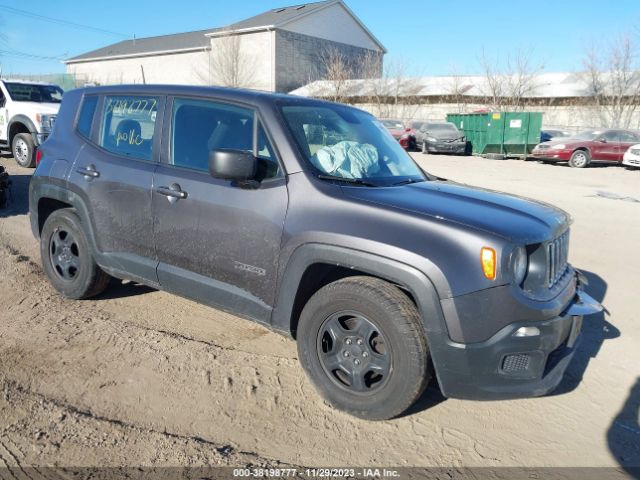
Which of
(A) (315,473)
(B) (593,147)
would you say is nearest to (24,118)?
(A) (315,473)

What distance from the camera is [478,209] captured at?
307cm

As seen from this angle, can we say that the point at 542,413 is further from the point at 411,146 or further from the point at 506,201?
the point at 411,146

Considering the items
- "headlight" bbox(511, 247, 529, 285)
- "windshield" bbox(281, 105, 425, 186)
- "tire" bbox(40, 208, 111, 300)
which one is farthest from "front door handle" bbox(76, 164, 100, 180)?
"headlight" bbox(511, 247, 529, 285)

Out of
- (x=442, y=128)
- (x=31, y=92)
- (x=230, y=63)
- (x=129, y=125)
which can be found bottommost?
(x=129, y=125)

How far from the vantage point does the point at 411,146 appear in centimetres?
2638

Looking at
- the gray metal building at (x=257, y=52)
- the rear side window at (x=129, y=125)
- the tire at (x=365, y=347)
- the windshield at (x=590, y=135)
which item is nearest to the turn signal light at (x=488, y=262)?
the tire at (x=365, y=347)

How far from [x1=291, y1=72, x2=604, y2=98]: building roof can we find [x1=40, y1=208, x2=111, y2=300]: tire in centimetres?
4101

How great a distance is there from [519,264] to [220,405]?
1.89 m

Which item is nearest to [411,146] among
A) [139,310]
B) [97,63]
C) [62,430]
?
[139,310]

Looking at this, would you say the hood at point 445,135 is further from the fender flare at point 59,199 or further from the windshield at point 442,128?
the fender flare at point 59,199

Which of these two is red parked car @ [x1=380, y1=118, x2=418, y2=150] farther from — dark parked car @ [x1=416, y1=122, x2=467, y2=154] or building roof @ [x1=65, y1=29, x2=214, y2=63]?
building roof @ [x1=65, y1=29, x2=214, y2=63]

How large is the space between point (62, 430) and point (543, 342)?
8.55 feet

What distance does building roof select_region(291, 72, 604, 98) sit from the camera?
3997cm

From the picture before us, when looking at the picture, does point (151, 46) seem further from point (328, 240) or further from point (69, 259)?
point (328, 240)
